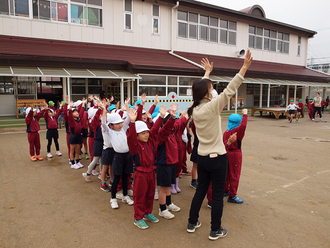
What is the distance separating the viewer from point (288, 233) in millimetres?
3105

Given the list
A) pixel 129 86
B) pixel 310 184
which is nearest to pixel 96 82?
pixel 129 86

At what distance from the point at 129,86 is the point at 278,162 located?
10.9 meters

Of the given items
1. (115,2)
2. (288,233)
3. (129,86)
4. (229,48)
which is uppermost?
(115,2)

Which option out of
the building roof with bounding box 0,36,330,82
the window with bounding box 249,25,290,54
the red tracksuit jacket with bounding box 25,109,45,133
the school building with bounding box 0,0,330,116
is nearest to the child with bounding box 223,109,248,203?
the red tracksuit jacket with bounding box 25,109,45,133

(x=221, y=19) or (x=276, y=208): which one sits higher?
(x=221, y=19)

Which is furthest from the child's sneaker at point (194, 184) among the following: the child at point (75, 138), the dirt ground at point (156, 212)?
the child at point (75, 138)

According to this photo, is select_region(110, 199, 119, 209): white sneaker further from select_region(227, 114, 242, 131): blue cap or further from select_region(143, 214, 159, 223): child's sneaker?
select_region(227, 114, 242, 131): blue cap

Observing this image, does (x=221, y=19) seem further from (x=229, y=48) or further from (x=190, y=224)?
(x=190, y=224)

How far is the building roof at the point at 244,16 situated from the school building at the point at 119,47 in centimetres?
9

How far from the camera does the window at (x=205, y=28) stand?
1831 centimetres

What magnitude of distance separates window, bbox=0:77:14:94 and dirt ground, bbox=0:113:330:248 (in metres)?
10.2

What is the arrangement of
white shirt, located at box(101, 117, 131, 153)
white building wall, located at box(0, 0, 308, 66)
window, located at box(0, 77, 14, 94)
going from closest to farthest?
white shirt, located at box(101, 117, 131, 153) → white building wall, located at box(0, 0, 308, 66) → window, located at box(0, 77, 14, 94)

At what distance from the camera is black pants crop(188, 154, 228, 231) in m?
2.81

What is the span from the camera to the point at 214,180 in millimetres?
2895
